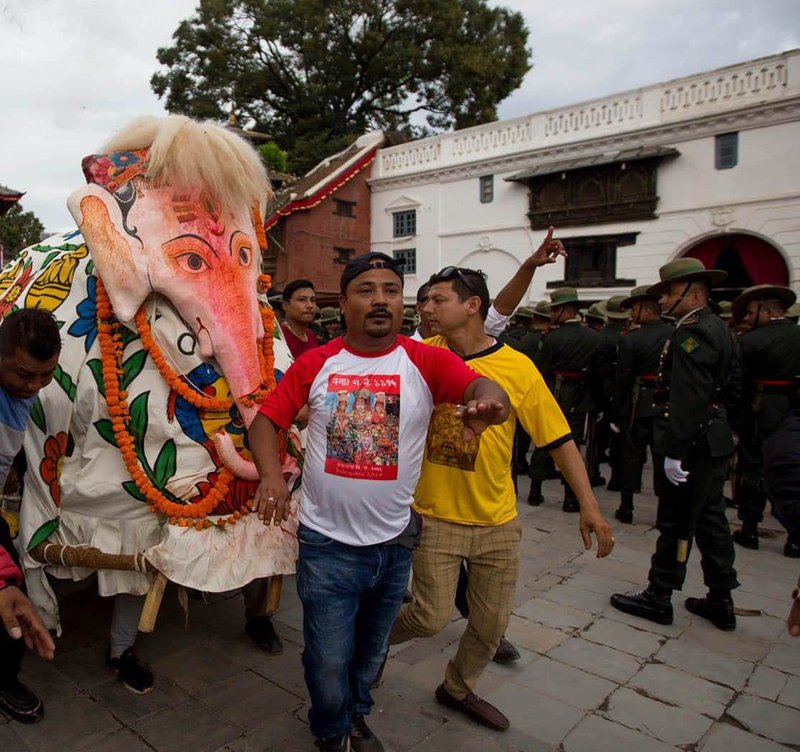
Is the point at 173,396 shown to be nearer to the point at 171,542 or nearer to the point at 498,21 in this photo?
the point at 171,542

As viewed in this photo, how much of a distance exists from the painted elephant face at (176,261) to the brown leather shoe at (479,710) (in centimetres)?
157

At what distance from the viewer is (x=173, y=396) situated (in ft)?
8.89

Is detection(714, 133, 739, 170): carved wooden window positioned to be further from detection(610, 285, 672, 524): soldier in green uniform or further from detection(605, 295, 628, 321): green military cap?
detection(610, 285, 672, 524): soldier in green uniform

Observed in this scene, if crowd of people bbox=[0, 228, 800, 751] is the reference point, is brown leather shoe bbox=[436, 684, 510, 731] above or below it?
below

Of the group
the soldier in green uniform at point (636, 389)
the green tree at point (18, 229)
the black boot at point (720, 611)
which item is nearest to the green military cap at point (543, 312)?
the soldier in green uniform at point (636, 389)

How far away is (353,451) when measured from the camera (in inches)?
84.9

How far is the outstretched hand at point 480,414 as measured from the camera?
1865 mm

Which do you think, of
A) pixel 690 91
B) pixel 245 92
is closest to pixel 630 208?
pixel 690 91

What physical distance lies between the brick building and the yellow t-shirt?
58.9 feet

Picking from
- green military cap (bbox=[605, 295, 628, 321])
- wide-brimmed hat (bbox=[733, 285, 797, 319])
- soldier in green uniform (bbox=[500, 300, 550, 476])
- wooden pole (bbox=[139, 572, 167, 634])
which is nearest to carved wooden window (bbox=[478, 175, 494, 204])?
soldier in green uniform (bbox=[500, 300, 550, 476])

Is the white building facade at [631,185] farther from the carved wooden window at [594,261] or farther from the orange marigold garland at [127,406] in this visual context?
the orange marigold garland at [127,406]

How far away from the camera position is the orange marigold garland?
Answer: 2609 millimetres

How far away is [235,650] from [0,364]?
5.88ft

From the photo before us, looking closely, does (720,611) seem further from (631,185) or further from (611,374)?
(631,185)
